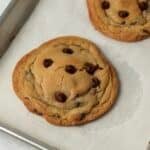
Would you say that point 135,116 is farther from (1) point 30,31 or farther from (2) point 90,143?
(1) point 30,31

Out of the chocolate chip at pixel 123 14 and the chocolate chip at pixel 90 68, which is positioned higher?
the chocolate chip at pixel 123 14

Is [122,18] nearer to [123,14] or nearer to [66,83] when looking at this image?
[123,14]

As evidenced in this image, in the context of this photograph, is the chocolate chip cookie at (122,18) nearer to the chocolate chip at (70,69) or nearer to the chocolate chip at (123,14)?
the chocolate chip at (123,14)

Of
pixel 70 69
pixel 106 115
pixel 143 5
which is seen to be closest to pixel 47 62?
pixel 70 69

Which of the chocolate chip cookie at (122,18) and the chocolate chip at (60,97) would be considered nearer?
the chocolate chip at (60,97)

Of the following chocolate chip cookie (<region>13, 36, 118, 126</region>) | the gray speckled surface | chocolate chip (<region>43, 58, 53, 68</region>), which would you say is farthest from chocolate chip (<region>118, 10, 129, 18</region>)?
the gray speckled surface

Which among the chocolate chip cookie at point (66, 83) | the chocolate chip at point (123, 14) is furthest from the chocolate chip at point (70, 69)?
the chocolate chip at point (123, 14)

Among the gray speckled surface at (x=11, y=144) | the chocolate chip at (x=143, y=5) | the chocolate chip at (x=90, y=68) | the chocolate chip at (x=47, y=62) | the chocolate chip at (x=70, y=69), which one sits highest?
the chocolate chip at (x=143, y=5)

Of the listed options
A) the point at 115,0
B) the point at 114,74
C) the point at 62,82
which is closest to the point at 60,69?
the point at 62,82
